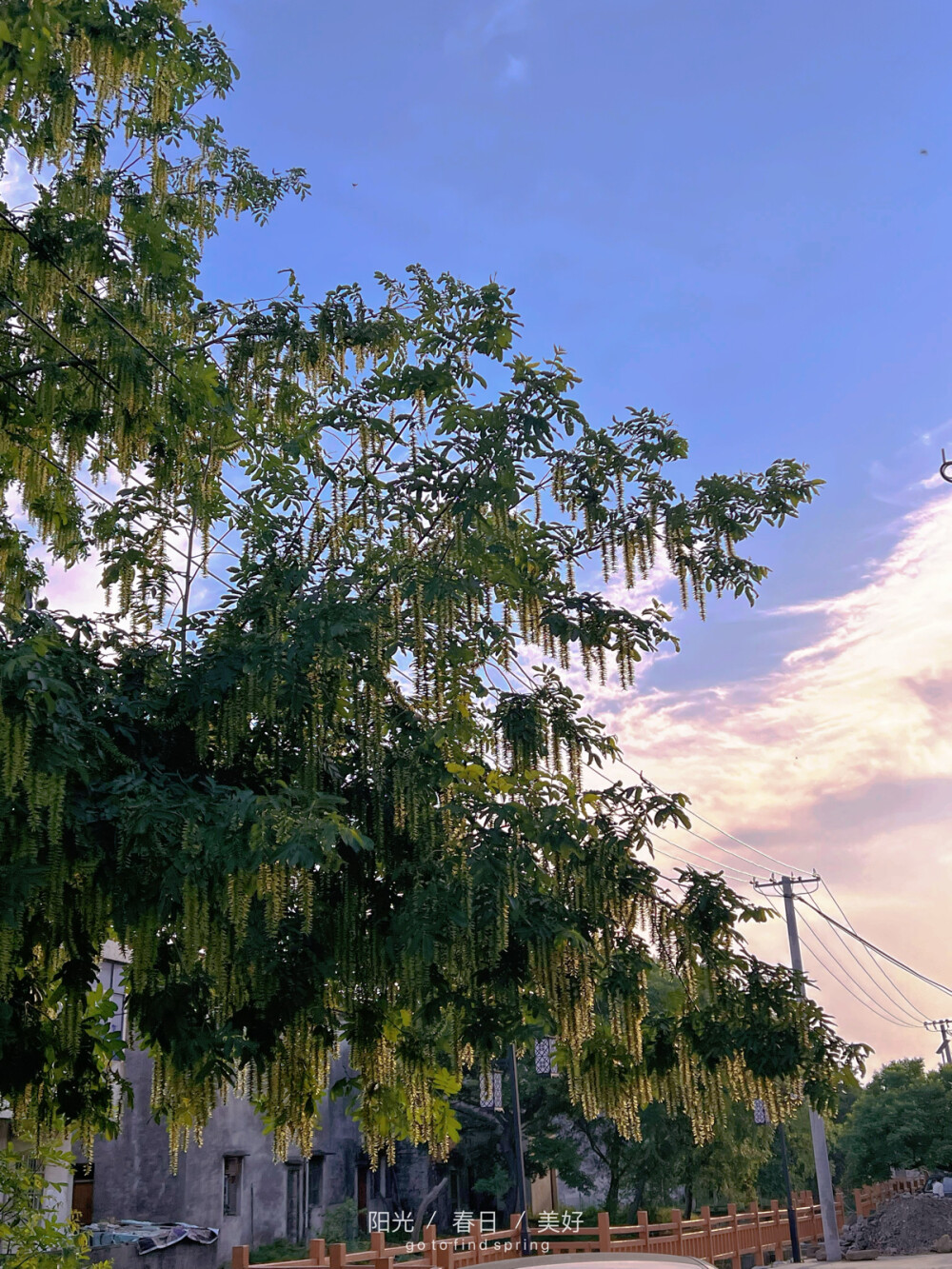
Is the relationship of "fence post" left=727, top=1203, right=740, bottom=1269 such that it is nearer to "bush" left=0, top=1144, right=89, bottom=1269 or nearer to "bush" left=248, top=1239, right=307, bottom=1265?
"bush" left=248, top=1239, right=307, bottom=1265

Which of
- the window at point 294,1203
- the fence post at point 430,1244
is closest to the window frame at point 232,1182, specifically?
the window at point 294,1203

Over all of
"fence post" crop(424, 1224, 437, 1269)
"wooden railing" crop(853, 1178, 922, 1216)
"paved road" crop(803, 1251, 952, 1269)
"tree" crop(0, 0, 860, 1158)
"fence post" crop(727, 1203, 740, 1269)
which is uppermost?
"tree" crop(0, 0, 860, 1158)

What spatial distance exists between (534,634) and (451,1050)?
11.9ft

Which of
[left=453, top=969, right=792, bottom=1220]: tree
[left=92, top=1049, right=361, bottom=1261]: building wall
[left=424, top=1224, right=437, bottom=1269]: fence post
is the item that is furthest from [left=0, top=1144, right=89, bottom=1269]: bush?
[left=453, top=969, right=792, bottom=1220]: tree

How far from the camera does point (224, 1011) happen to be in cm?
753

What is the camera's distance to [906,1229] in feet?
112

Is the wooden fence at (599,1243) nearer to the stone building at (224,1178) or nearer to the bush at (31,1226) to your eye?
the bush at (31,1226)

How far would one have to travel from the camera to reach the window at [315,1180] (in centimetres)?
2975

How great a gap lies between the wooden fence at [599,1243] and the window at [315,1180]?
5946mm

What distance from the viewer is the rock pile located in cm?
3334

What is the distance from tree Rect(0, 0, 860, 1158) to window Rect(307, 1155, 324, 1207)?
73.3 feet

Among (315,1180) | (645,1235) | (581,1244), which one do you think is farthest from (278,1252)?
(581,1244)

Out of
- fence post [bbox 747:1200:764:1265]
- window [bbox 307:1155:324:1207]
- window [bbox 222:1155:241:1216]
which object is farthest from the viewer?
window [bbox 307:1155:324:1207]

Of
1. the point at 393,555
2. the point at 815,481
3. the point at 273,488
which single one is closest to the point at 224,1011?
the point at 393,555
